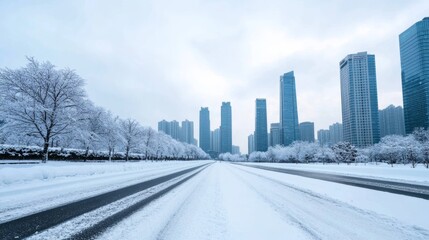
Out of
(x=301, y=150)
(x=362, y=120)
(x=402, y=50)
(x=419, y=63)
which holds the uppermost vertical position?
(x=402, y=50)

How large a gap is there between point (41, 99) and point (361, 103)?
21157cm

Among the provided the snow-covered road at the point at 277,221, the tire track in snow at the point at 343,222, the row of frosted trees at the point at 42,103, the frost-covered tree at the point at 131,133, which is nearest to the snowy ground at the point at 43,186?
the snow-covered road at the point at 277,221

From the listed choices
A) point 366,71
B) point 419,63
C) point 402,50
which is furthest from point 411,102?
point 366,71

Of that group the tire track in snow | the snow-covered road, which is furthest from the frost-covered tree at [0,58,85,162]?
the tire track in snow

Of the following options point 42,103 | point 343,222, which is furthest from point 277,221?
point 42,103

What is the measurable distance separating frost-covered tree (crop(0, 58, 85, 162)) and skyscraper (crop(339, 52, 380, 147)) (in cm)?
18820

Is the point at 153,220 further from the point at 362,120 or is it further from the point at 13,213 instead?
the point at 362,120

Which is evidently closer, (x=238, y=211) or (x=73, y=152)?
(x=238, y=211)

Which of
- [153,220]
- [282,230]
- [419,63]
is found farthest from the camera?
[419,63]

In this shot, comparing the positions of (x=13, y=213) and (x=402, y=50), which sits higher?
(x=402, y=50)

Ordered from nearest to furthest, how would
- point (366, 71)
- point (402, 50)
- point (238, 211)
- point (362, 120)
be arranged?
point (238, 211)
point (402, 50)
point (362, 120)
point (366, 71)

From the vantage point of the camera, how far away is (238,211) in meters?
5.68

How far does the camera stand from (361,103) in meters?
183

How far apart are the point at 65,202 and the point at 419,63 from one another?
7826 inches
